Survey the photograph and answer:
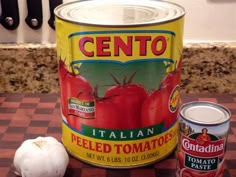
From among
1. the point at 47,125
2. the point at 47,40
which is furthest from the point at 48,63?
the point at 47,125

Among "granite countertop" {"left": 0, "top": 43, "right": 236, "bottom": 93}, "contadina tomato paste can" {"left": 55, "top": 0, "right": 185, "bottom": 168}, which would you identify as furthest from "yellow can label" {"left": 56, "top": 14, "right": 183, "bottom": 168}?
"granite countertop" {"left": 0, "top": 43, "right": 236, "bottom": 93}

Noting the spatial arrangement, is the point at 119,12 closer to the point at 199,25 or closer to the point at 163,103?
the point at 163,103

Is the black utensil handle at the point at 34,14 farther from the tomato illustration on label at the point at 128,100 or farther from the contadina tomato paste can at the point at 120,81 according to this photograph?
the tomato illustration on label at the point at 128,100

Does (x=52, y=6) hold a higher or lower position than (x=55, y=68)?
higher

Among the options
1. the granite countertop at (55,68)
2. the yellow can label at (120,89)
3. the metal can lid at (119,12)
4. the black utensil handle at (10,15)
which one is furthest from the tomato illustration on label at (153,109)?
the black utensil handle at (10,15)

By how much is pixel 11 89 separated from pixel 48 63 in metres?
0.11

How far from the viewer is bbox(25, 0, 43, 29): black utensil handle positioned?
0.84 metres

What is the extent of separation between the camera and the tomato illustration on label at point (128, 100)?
1.91 ft

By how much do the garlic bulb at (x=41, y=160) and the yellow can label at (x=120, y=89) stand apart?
0.15 ft

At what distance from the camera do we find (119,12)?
2.15 ft

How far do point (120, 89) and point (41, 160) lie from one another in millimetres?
151

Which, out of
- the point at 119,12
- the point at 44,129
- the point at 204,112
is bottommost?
the point at 44,129

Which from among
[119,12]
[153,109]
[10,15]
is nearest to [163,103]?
[153,109]

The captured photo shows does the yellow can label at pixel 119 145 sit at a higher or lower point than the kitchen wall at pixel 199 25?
lower
